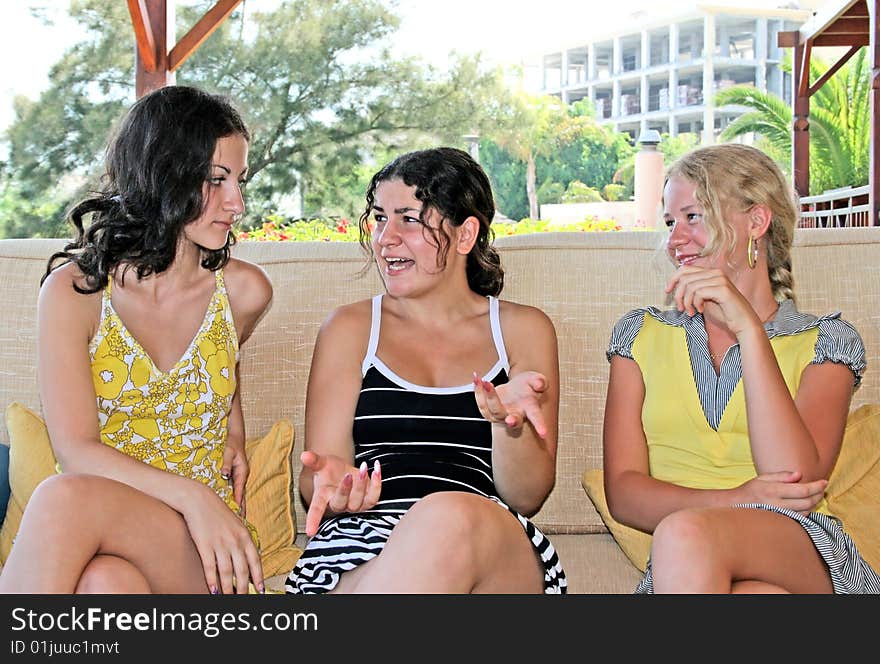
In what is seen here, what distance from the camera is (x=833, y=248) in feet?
6.63

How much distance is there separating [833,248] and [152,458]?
139 centimetres

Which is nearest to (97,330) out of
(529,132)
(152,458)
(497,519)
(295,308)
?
(152,458)

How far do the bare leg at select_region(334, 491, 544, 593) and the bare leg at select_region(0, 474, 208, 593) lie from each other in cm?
28

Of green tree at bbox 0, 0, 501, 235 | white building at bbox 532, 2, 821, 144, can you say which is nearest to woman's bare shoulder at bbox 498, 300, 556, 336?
green tree at bbox 0, 0, 501, 235

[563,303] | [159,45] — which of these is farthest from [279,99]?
[563,303]

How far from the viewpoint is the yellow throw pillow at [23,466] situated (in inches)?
Answer: 69.3

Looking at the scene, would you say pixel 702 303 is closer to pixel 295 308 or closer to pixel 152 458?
pixel 295 308

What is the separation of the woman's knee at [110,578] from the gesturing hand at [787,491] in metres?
0.92

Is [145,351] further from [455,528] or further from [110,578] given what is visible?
[455,528]

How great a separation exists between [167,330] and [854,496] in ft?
4.14

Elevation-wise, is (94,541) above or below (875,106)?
below

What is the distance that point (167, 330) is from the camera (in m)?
1.77
